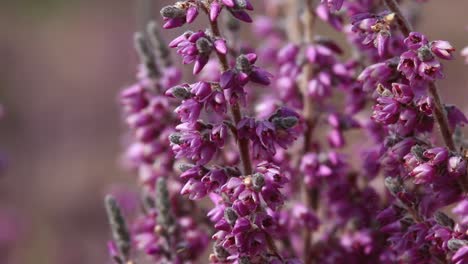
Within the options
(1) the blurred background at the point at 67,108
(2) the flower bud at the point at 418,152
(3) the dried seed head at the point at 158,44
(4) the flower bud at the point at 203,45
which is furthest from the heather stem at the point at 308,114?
(4) the flower bud at the point at 203,45

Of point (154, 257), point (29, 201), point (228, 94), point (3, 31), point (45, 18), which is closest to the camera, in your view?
point (228, 94)

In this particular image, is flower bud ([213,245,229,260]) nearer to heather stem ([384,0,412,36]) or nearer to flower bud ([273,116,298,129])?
flower bud ([273,116,298,129])

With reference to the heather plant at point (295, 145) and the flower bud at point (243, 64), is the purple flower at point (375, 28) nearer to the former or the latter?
the heather plant at point (295, 145)

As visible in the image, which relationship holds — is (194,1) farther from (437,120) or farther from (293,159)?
(293,159)

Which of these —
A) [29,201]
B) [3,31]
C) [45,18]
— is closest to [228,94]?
[29,201]

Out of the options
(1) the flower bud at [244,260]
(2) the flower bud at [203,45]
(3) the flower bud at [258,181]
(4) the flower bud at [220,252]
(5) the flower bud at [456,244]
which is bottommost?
(5) the flower bud at [456,244]

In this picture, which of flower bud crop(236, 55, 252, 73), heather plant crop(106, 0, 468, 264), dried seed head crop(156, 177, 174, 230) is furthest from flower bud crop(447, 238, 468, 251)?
dried seed head crop(156, 177, 174, 230)

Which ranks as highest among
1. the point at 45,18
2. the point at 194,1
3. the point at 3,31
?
the point at 45,18

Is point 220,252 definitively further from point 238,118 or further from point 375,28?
point 375,28
